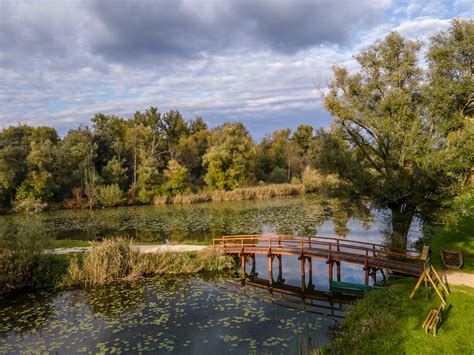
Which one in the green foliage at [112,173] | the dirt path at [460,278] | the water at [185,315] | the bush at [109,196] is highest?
the green foliage at [112,173]

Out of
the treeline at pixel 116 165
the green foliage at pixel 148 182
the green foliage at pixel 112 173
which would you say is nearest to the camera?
the treeline at pixel 116 165

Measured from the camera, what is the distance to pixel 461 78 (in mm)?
19234

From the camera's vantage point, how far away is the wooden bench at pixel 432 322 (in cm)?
1075

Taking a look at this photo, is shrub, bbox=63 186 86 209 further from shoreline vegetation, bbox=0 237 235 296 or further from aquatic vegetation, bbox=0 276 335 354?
aquatic vegetation, bbox=0 276 335 354

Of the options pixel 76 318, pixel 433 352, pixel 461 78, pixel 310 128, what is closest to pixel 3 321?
pixel 76 318

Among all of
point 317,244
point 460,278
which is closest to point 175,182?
point 317,244

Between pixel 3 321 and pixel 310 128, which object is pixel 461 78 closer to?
pixel 3 321

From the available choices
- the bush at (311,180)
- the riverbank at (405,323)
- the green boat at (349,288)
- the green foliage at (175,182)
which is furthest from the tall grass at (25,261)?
the bush at (311,180)

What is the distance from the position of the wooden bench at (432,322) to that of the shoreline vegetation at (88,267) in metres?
12.6

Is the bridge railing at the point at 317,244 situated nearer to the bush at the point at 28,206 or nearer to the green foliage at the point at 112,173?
the bush at the point at 28,206

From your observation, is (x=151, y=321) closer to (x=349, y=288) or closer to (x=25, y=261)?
(x=25, y=261)

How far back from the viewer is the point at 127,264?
66.5 feet

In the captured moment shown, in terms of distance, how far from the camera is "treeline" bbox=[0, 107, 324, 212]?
52.8 metres

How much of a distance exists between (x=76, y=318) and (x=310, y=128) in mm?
75559
